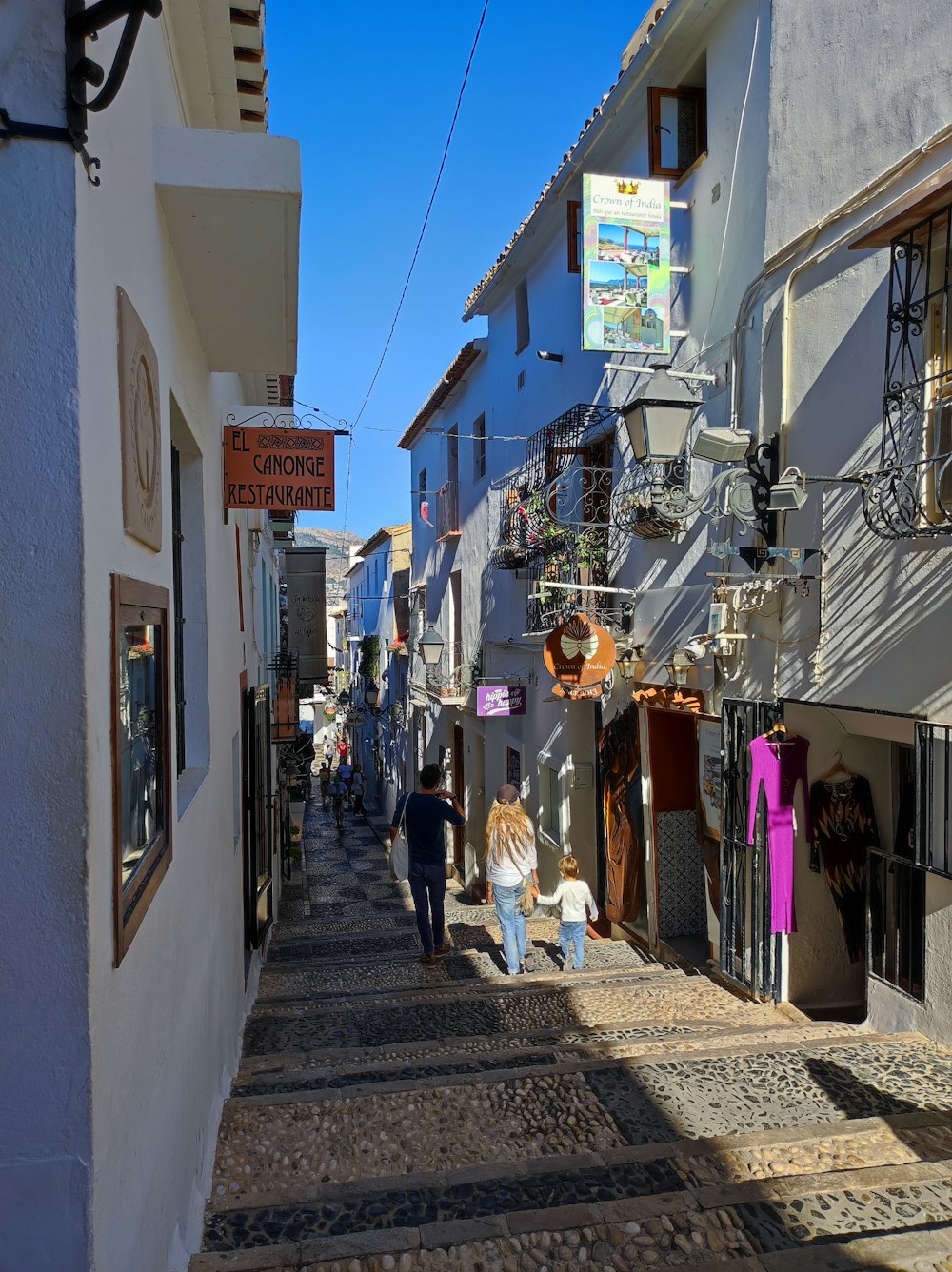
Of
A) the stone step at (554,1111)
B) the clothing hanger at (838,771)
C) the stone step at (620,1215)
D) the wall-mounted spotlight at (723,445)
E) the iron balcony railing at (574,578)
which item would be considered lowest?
the stone step at (554,1111)

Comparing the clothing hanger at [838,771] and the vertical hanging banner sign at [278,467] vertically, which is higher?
the vertical hanging banner sign at [278,467]

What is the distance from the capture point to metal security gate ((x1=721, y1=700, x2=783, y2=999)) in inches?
261

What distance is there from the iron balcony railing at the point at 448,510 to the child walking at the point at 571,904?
35.5 ft

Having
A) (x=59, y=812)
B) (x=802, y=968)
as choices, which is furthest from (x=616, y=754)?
(x=59, y=812)

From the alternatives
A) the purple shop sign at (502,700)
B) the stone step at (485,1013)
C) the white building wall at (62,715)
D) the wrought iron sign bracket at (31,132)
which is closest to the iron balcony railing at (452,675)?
the purple shop sign at (502,700)

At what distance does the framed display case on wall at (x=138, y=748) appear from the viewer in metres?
2.37

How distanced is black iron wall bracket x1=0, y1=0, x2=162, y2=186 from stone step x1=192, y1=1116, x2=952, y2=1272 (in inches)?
135

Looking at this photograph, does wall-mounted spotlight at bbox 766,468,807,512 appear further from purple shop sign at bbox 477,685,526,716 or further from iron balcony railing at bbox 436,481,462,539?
iron balcony railing at bbox 436,481,462,539

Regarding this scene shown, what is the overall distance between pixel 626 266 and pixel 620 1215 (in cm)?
681

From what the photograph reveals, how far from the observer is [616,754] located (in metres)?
9.71

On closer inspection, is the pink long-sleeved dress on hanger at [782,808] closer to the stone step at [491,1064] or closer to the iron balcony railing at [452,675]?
the stone step at [491,1064]

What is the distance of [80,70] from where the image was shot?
6.78ft

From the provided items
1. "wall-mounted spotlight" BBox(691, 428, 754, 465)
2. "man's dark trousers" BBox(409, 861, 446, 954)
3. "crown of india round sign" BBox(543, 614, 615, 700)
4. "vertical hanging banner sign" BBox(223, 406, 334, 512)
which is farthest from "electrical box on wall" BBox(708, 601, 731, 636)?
"vertical hanging banner sign" BBox(223, 406, 334, 512)

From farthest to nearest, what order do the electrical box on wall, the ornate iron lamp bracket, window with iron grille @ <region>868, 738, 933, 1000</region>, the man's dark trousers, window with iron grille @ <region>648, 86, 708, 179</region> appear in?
1. window with iron grille @ <region>648, 86, 708, 179</region>
2. the man's dark trousers
3. the electrical box on wall
4. the ornate iron lamp bracket
5. window with iron grille @ <region>868, 738, 933, 1000</region>
